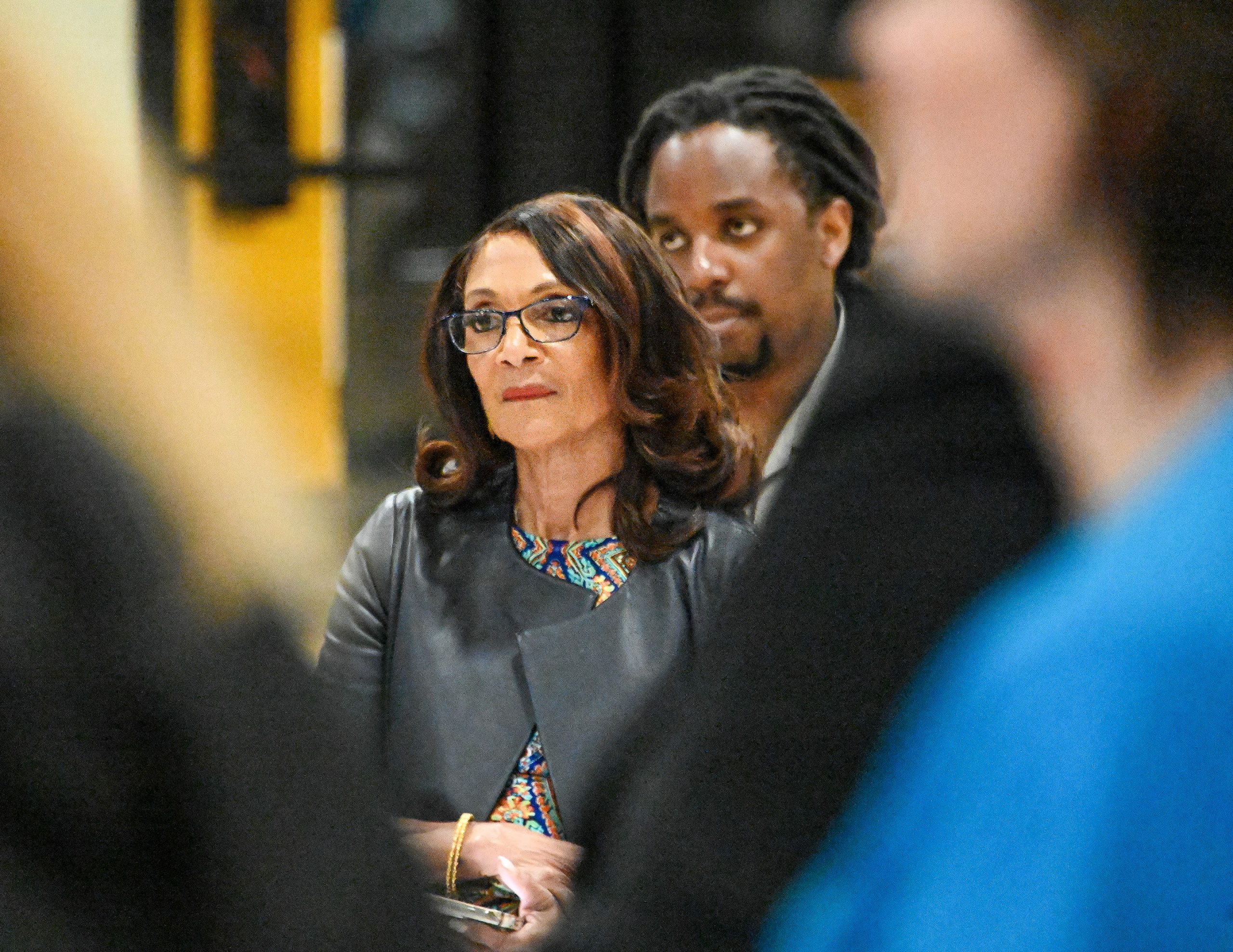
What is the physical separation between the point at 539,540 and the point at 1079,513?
4.22 ft

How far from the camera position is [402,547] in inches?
73.0

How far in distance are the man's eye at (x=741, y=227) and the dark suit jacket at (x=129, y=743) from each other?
5.93 feet

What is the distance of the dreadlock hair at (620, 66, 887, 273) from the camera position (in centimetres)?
233

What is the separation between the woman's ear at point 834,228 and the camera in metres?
2.34

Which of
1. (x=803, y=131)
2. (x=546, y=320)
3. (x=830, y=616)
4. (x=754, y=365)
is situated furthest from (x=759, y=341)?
(x=830, y=616)

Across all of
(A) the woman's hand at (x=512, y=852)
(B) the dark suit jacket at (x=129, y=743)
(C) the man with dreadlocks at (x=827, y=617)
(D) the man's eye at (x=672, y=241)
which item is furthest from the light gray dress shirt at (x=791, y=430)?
(B) the dark suit jacket at (x=129, y=743)

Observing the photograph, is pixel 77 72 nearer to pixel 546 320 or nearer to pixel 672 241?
pixel 546 320

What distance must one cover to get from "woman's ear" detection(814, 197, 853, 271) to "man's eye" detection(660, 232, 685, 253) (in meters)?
0.22

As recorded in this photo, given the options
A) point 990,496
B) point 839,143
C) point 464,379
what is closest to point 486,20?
point 839,143

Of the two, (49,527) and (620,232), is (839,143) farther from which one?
(49,527)

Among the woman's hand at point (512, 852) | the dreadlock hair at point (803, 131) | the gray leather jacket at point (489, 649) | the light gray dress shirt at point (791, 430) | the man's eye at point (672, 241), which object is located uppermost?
the dreadlock hair at point (803, 131)

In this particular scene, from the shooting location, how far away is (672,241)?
7.59ft

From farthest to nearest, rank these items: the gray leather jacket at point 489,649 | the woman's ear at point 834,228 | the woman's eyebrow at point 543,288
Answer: the woman's ear at point 834,228 < the woman's eyebrow at point 543,288 < the gray leather jacket at point 489,649

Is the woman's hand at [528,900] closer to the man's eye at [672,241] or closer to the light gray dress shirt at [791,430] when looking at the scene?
the light gray dress shirt at [791,430]
